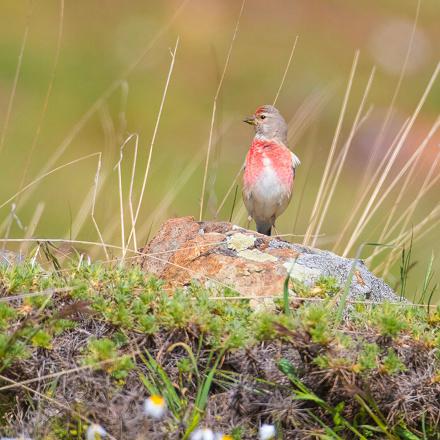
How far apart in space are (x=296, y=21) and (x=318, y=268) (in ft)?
54.6

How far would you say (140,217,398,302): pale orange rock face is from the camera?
3881 mm

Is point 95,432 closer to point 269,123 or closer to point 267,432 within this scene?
point 267,432

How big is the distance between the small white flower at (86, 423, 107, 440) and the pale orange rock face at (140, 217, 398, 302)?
88 centimetres

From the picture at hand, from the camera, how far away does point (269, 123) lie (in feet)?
21.6

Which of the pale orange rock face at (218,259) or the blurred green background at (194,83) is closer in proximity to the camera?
the pale orange rock face at (218,259)

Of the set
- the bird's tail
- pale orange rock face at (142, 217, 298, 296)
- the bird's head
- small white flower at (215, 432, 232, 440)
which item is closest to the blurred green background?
the bird's tail

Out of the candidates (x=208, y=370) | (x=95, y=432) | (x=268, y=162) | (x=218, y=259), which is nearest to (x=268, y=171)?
(x=268, y=162)

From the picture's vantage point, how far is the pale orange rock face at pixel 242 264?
3881 millimetres

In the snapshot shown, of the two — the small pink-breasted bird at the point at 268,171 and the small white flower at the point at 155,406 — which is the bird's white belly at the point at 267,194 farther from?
the small white flower at the point at 155,406

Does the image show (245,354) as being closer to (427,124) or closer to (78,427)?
(78,427)

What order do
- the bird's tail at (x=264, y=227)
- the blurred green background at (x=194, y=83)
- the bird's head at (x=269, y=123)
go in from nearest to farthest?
the bird's head at (x=269, y=123) < the bird's tail at (x=264, y=227) < the blurred green background at (x=194, y=83)

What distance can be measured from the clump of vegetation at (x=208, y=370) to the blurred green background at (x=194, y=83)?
6.86 metres

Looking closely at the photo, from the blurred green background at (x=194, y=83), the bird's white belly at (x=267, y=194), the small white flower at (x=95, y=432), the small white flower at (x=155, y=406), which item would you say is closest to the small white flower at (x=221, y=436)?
the small white flower at (x=155, y=406)

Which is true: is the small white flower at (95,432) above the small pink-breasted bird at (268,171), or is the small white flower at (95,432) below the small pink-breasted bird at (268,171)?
above
